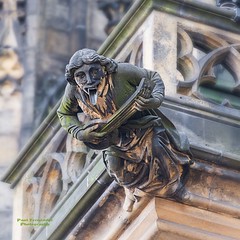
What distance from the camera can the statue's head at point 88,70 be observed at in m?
11.9

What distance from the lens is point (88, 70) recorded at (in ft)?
39.0

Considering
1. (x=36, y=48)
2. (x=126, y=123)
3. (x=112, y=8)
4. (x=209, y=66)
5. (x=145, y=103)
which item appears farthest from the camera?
(x=112, y=8)

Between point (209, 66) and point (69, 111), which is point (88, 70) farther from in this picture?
point (209, 66)

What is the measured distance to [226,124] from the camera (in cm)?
1270

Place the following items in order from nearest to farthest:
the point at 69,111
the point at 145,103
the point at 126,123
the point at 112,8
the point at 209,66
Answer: the point at 145,103 < the point at 126,123 < the point at 69,111 < the point at 209,66 < the point at 112,8


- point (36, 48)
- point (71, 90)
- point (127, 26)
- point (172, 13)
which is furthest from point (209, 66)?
point (36, 48)

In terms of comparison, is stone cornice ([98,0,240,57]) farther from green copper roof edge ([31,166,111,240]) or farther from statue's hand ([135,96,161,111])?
statue's hand ([135,96,161,111])

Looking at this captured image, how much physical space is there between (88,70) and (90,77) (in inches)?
1.6

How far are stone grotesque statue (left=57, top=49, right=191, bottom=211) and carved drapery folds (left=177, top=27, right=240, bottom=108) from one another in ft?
2.39
